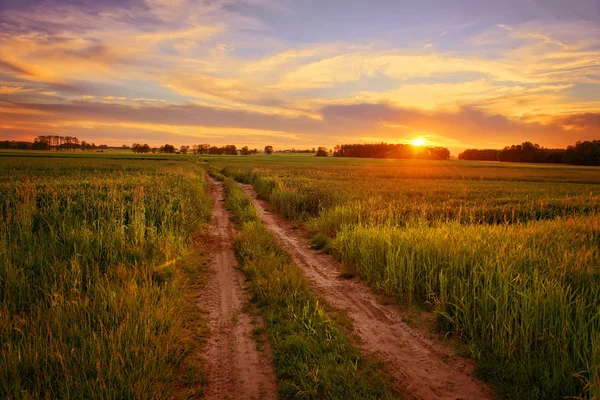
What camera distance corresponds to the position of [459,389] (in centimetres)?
395

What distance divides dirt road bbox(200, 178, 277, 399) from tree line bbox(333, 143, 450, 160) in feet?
382

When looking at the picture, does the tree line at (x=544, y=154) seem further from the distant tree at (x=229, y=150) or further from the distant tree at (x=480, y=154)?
the distant tree at (x=229, y=150)

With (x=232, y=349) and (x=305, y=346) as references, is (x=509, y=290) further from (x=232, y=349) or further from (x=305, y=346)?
(x=232, y=349)

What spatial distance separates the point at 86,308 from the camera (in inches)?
189

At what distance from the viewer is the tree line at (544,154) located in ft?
254

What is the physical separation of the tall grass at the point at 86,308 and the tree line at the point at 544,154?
4093 inches

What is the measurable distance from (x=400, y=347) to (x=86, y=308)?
511 centimetres

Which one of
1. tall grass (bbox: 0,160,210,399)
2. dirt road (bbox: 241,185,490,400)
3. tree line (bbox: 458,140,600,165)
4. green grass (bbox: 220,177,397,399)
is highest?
tree line (bbox: 458,140,600,165)

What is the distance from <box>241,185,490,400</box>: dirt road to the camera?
13.1 ft

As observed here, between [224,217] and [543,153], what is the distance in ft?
371

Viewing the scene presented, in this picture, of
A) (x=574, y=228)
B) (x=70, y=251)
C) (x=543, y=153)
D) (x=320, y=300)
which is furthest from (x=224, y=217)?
(x=543, y=153)

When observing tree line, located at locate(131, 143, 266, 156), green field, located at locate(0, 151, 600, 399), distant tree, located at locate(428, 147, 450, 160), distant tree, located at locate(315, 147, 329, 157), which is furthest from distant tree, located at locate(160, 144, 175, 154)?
green field, located at locate(0, 151, 600, 399)

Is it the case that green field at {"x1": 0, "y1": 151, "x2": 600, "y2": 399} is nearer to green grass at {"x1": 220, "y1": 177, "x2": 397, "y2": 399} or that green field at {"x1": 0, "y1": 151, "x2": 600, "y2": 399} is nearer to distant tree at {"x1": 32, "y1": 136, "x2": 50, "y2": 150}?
green grass at {"x1": 220, "y1": 177, "x2": 397, "y2": 399}

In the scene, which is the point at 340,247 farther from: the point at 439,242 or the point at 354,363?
the point at 354,363
